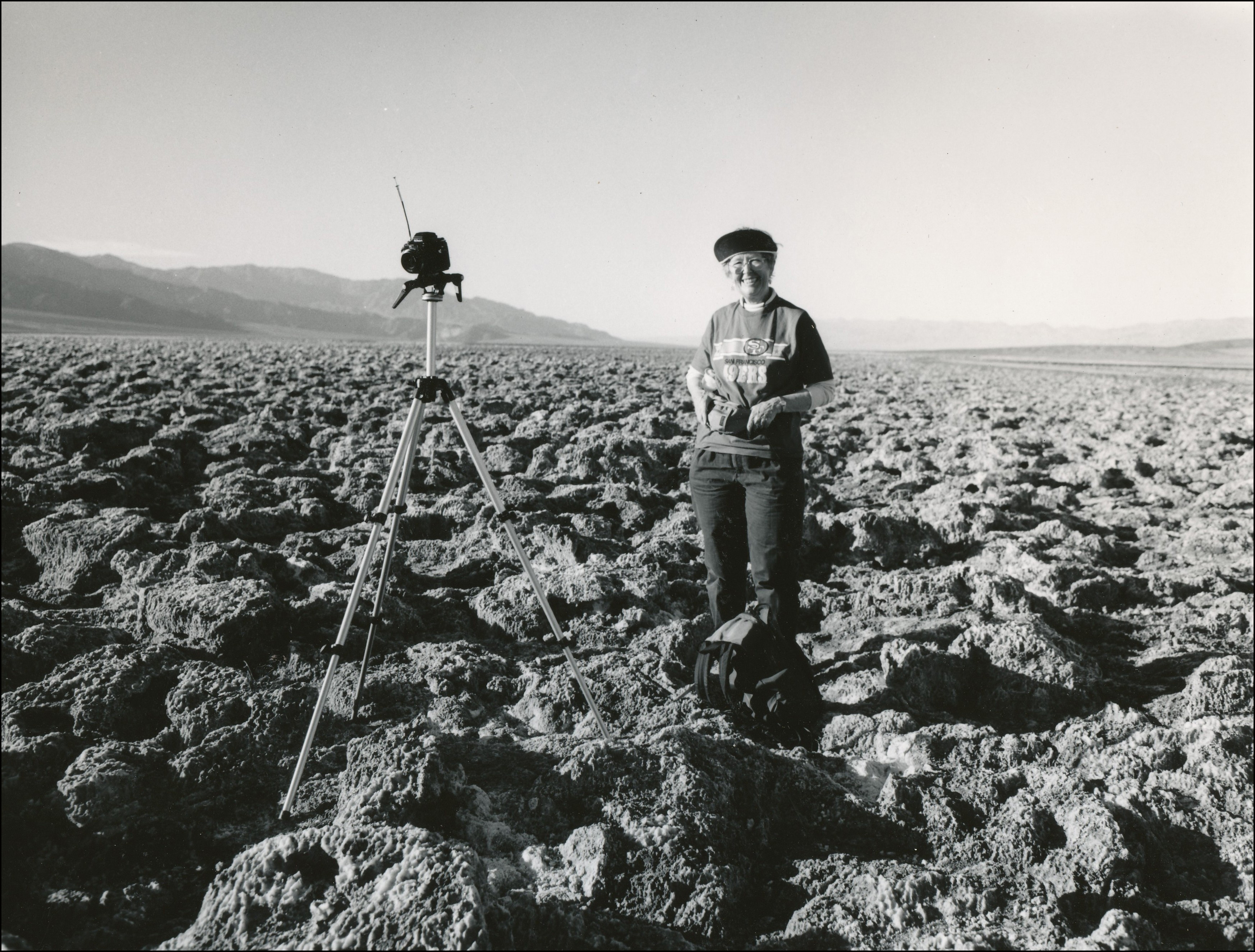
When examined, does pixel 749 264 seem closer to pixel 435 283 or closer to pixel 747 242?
pixel 747 242

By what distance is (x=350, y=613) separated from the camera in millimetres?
2453

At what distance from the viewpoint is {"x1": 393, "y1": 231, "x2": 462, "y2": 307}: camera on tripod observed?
249 centimetres

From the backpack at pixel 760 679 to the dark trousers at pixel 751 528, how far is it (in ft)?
0.49

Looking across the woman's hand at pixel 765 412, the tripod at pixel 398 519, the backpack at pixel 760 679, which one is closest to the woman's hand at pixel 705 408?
the woman's hand at pixel 765 412

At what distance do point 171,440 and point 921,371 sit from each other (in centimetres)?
2171

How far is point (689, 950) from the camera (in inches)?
76.0

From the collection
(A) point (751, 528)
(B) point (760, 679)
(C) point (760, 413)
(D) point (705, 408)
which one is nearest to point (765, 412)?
(C) point (760, 413)

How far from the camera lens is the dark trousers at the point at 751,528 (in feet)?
9.99

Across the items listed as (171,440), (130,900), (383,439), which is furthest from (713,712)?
(171,440)

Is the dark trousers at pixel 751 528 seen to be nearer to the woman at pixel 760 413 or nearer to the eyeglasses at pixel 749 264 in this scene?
the woman at pixel 760 413

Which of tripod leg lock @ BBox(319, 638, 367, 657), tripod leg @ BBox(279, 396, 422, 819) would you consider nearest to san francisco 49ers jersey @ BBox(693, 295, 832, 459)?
tripod leg @ BBox(279, 396, 422, 819)

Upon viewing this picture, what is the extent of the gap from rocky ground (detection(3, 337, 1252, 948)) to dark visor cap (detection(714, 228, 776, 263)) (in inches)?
64.0

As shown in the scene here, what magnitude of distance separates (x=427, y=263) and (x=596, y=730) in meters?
1.72

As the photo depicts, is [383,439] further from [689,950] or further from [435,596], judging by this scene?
[689,950]
